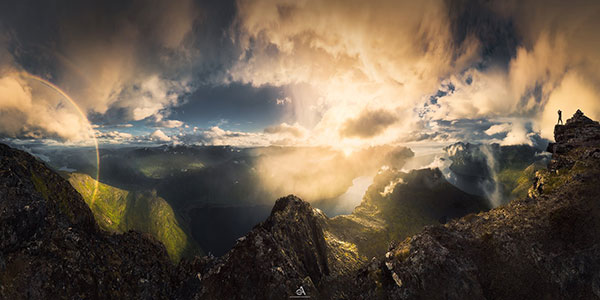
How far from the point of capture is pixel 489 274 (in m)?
30.6

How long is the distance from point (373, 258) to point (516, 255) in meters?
21.6

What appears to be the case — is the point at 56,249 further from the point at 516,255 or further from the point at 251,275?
the point at 516,255

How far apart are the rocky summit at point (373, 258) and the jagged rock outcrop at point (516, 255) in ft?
0.44

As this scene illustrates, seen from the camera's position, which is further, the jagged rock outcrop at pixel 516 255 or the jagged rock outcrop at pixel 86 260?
the jagged rock outcrop at pixel 516 255

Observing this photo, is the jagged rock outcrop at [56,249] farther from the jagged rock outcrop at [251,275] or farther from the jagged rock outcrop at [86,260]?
the jagged rock outcrop at [251,275]

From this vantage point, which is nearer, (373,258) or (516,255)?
(516,255)

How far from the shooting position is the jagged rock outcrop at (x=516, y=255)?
27.6 meters

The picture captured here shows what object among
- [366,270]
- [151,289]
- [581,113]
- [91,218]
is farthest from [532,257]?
[91,218]

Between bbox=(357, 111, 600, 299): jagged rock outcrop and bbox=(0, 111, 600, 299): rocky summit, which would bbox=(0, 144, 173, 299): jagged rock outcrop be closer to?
bbox=(0, 111, 600, 299): rocky summit

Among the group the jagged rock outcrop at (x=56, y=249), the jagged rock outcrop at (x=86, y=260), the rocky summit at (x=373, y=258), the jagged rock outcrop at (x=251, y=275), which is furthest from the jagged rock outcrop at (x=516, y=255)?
the jagged rock outcrop at (x=56, y=249)

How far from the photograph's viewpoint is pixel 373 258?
1438 inches

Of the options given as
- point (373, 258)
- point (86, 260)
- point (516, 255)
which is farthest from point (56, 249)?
point (516, 255)

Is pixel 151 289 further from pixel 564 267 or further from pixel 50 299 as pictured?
pixel 564 267

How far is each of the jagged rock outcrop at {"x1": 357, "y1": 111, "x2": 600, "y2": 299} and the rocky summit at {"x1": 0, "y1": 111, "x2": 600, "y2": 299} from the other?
0.14m
